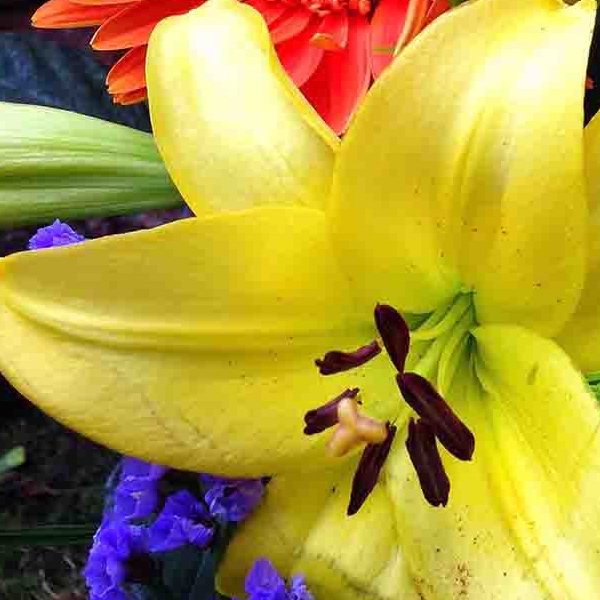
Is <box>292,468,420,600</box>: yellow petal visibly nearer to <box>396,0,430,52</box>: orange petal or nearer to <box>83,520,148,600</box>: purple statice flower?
<box>83,520,148,600</box>: purple statice flower

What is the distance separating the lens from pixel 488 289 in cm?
36

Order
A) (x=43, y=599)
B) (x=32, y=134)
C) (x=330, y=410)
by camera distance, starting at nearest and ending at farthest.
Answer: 1. (x=330, y=410)
2. (x=32, y=134)
3. (x=43, y=599)

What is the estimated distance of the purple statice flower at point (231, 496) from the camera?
36 centimetres

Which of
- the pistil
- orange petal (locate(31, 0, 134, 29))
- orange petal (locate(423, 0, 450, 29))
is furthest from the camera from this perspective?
orange petal (locate(31, 0, 134, 29))

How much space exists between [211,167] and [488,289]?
0.36ft

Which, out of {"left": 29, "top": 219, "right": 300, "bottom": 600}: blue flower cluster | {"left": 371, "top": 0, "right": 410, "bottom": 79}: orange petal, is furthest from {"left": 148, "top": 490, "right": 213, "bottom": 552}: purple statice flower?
{"left": 371, "top": 0, "right": 410, "bottom": 79}: orange petal

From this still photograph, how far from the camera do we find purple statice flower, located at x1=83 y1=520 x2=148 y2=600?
365 millimetres

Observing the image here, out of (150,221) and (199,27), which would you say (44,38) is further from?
(199,27)

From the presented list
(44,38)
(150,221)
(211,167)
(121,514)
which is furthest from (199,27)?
(150,221)

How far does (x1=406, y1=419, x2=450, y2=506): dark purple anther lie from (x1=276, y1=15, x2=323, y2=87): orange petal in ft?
0.63

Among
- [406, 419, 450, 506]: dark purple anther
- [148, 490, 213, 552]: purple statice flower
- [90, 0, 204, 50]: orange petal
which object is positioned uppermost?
[90, 0, 204, 50]: orange petal

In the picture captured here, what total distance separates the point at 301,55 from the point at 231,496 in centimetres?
22

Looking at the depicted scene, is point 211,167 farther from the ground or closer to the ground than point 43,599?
farther from the ground

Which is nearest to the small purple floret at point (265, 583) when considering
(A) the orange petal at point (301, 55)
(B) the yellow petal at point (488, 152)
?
(B) the yellow petal at point (488, 152)
